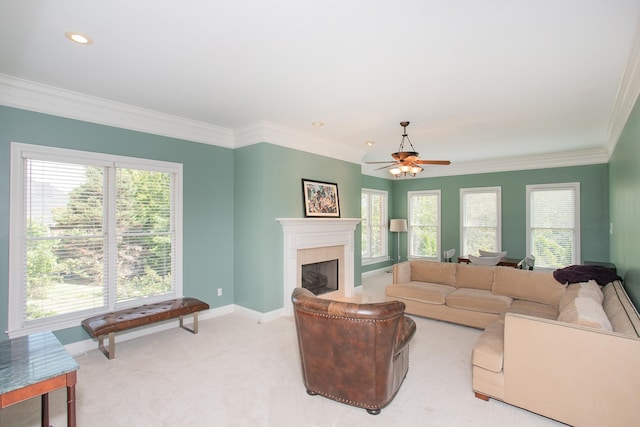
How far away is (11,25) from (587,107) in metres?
5.57

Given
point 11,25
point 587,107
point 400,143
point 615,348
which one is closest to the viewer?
point 615,348

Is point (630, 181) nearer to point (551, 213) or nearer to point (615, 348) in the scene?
point (615, 348)

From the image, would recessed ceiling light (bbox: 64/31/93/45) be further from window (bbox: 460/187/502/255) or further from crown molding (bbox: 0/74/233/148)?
window (bbox: 460/187/502/255)

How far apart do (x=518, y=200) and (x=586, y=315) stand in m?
5.51

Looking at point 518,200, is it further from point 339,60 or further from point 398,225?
point 339,60

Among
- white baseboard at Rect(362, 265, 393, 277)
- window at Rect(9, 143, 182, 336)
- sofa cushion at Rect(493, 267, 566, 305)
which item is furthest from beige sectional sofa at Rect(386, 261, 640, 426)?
white baseboard at Rect(362, 265, 393, 277)

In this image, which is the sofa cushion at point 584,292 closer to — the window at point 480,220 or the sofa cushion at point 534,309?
the sofa cushion at point 534,309

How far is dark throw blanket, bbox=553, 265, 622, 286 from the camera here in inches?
143

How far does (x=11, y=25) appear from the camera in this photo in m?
2.24

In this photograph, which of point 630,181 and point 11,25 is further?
point 630,181

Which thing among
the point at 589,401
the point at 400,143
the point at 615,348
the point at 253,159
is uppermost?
the point at 400,143

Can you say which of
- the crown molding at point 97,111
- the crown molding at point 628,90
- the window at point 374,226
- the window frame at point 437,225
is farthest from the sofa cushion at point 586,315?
the window frame at point 437,225

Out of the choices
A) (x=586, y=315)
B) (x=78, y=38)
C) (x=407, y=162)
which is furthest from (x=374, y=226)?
(x=78, y=38)

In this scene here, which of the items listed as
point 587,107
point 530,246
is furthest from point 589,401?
point 530,246
